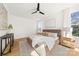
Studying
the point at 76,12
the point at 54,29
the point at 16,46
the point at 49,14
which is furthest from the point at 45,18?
the point at 16,46

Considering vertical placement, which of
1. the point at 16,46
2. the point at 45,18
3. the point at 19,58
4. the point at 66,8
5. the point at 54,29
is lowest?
the point at 19,58

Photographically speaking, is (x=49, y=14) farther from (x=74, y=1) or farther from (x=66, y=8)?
(x=74, y=1)

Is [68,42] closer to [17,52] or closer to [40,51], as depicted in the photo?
[40,51]

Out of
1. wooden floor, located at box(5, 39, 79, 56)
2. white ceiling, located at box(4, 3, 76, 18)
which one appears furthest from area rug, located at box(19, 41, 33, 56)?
white ceiling, located at box(4, 3, 76, 18)

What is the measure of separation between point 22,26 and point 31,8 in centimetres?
29

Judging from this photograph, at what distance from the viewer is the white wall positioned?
148 cm

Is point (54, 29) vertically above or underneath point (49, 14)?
underneath

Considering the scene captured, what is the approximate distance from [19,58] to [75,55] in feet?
2.43

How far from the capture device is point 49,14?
1.49 metres

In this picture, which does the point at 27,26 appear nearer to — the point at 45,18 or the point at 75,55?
the point at 45,18

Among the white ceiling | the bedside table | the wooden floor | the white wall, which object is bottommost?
the wooden floor

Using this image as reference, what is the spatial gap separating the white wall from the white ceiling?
0.07m

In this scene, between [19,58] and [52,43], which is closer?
[19,58]

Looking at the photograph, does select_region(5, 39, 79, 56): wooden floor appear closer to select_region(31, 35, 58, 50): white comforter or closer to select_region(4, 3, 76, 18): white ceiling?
select_region(31, 35, 58, 50): white comforter
